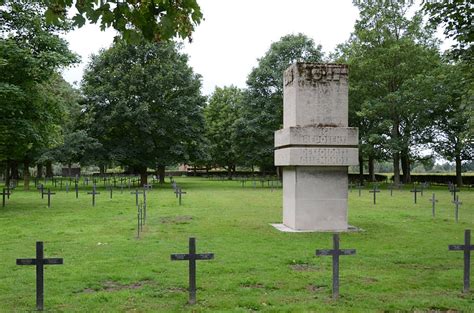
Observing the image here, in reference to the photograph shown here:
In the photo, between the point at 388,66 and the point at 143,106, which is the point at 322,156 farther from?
the point at 388,66

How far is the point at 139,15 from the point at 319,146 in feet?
29.6

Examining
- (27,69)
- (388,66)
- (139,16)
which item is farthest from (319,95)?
(388,66)

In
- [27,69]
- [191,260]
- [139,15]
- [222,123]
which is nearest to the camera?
[139,15]

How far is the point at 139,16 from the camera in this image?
5.93 m

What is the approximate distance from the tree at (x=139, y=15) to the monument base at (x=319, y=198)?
28.3 ft

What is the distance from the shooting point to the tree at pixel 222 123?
6581cm

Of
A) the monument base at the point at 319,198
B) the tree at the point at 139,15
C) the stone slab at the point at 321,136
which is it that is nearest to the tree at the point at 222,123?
the monument base at the point at 319,198

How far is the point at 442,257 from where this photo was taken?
10.7 meters

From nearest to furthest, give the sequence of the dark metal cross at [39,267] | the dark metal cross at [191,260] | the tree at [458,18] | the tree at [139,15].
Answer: the tree at [139,15], the dark metal cross at [39,267], the dark metal cross at [191,260], the tree at [458,18]

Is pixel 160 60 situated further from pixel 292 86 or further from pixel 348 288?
pixel 348 288

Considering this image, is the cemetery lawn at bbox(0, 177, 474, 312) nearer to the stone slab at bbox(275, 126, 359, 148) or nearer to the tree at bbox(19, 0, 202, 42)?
the stone slab at bbox(275, 126, 359, 148)

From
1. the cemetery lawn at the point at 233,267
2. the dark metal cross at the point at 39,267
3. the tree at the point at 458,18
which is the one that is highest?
the tree at the point at 458,18

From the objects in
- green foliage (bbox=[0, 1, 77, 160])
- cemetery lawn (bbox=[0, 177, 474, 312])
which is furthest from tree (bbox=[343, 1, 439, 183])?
green foliage (bbox=[0, 1, 77, 160])

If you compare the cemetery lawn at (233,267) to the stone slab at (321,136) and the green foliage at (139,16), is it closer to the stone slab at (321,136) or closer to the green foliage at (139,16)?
the stone slab at (321,136)
